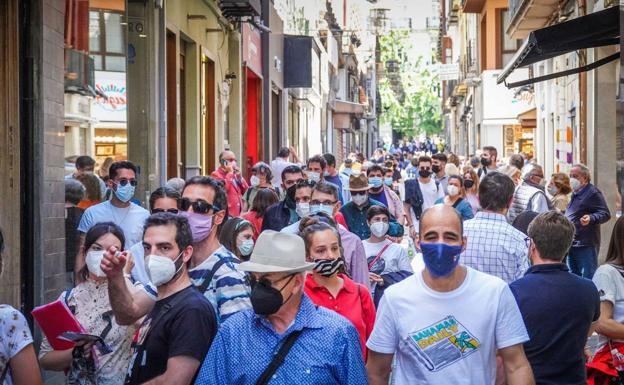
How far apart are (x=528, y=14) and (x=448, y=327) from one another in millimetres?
19740

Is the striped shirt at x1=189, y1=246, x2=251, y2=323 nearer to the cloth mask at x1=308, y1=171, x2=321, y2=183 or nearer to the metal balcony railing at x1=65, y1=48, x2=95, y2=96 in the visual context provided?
the metal balcony railing at x1=65, y1=48, x2=95, y2=96

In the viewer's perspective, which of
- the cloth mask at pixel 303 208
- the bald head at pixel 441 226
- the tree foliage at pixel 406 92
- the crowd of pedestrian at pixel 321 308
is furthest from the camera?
the tree foliage at pixel 406 92

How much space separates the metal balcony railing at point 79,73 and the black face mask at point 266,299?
294 inches

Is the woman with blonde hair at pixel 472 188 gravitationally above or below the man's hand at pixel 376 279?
above

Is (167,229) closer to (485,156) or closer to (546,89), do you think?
(485,156)

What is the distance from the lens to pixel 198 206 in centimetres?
669

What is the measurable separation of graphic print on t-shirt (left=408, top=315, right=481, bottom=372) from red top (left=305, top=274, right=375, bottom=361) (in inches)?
61.9

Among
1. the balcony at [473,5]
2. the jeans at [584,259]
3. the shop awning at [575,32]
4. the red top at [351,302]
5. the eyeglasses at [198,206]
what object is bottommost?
the jeans at [584,259]

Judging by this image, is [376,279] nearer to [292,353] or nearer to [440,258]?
[440,258]

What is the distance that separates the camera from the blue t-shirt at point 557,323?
19.6 ft

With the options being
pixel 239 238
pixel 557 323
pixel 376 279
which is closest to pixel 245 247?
pixel 239 238

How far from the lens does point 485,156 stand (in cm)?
2152

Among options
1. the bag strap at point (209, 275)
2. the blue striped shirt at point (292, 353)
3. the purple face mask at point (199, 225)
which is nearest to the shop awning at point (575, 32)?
the purple face mask at point (199, 225)

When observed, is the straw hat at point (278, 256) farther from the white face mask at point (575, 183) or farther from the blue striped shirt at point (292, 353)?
the white face mask at point (575, 183)
